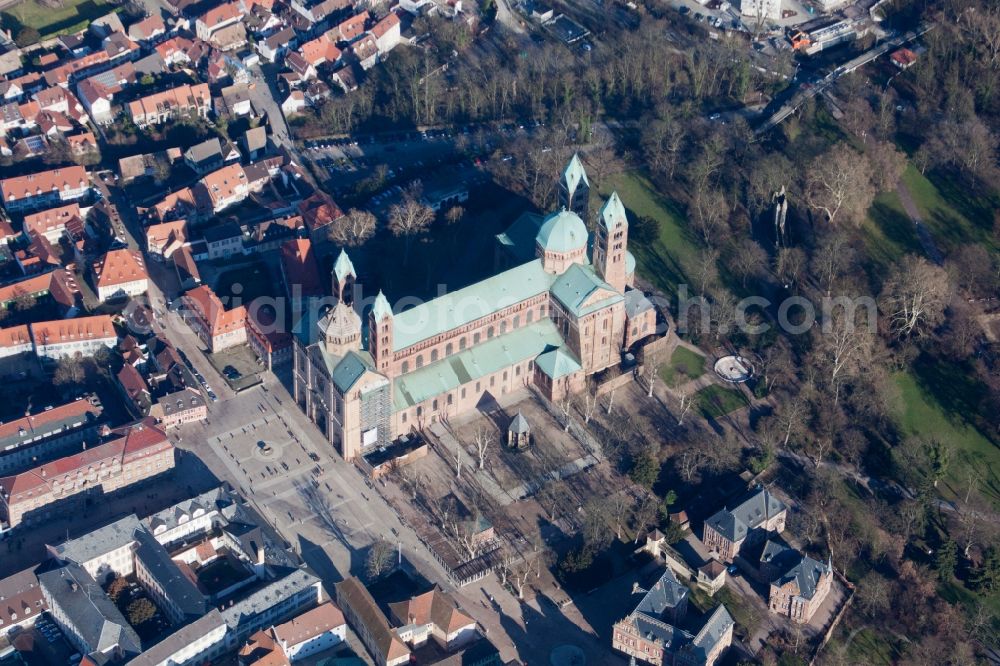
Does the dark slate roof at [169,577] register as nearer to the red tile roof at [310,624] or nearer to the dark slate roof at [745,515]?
the red tile roof at [310,624]

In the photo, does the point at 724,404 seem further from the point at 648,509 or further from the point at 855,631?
the point at 855,631

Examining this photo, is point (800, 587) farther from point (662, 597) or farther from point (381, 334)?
point (381, 334)

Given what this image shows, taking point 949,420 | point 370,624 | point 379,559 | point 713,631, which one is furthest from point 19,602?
point 949,420

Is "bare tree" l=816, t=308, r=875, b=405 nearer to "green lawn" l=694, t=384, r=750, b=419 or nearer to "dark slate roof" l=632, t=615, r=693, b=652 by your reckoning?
"green lawn" l=694, t=384, r=750, b=419

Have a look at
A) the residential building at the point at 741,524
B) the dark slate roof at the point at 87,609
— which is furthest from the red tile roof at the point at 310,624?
the residential building at the point at 741,524

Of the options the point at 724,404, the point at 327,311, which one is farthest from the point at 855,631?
the point at 327,311

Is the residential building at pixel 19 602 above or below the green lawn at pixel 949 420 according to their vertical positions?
above
